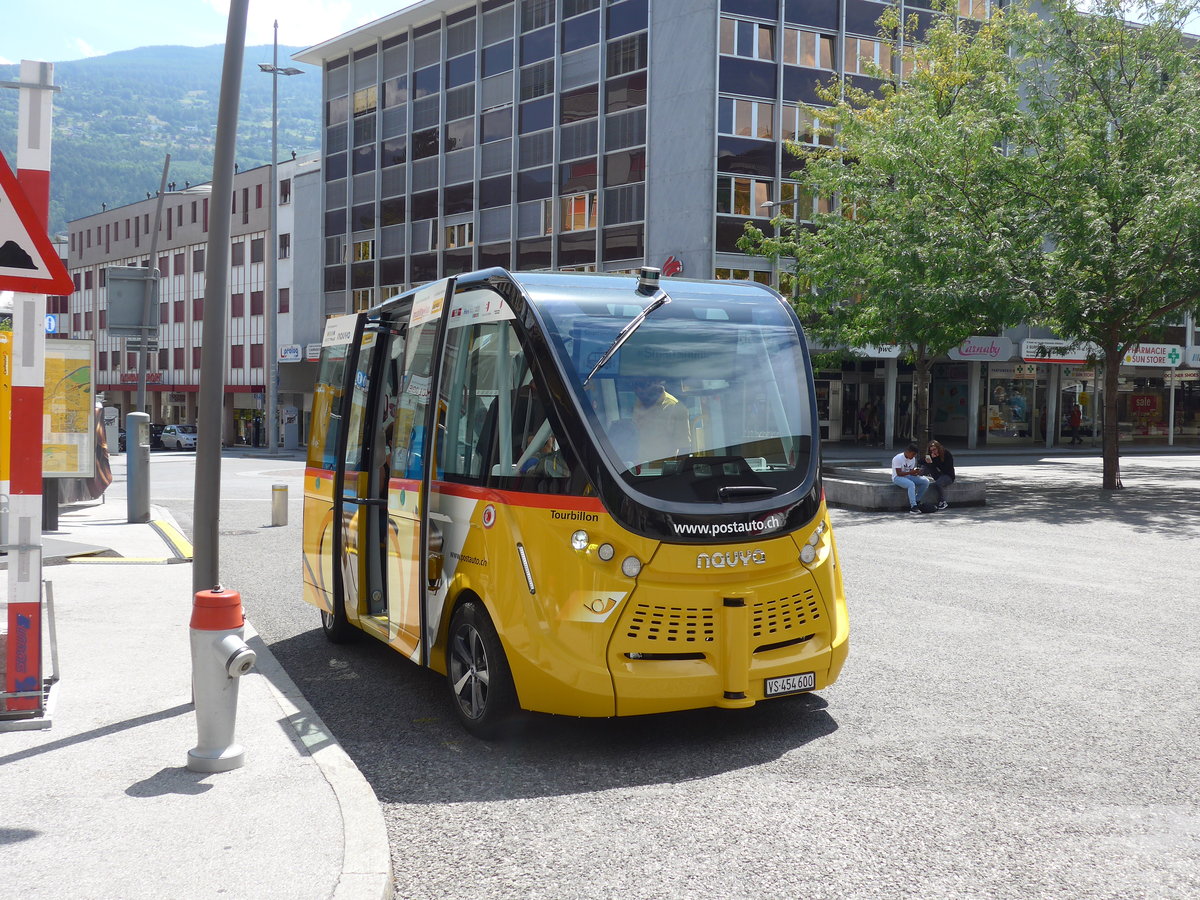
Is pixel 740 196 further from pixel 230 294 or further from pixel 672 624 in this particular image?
pixel 230 294

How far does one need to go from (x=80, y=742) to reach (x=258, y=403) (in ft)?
193

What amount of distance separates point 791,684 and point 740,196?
33.3 meters

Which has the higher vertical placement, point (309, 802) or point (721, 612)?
point (721, 612)

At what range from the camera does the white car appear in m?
54.1

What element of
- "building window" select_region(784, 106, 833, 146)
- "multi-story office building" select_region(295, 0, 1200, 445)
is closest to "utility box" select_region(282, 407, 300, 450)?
"multi-story office building" select_region(295, 0, 1200, 445)

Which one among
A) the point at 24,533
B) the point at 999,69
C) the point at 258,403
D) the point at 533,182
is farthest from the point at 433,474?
the point at 258,403

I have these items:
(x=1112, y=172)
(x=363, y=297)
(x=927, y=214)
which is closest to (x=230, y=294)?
(x=363, y=297)

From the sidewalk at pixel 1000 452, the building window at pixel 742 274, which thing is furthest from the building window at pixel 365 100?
the sidewalk at pixel 1000 452

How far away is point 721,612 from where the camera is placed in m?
5.72

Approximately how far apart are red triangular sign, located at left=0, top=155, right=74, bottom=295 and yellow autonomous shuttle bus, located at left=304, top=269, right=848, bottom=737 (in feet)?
6.85

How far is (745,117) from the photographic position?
37.7 meters

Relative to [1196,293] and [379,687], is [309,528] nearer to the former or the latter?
[379,687]

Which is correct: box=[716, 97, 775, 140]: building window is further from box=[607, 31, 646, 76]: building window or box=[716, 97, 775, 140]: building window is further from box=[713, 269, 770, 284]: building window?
box=[713, 269, 770, 284]: building window

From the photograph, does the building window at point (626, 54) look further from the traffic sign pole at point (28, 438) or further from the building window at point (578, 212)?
the traffic sign pole at point (28, 438)
